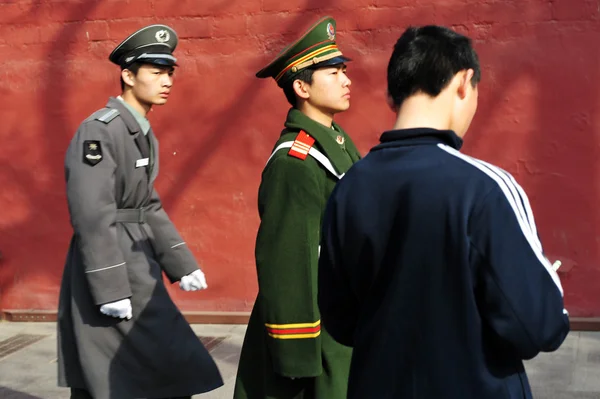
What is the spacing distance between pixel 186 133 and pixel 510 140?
2.16m

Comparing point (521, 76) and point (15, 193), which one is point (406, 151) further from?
point (15, 193)

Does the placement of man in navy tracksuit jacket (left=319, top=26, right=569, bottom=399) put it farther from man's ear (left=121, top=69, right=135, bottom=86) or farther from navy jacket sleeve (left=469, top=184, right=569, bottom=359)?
man's ear (left=121, top=69, right=135, bottom=86)

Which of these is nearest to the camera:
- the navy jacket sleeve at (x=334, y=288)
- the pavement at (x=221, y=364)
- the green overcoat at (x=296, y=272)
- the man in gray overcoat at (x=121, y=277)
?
the navy jacket sleeve at (x=334, y=288)

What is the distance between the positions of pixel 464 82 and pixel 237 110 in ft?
16.2

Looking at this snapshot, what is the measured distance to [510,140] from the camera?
6797 mm

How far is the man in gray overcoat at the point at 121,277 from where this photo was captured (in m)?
4.11

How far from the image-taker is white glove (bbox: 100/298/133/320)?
4.12 metres

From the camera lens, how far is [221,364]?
6.27m

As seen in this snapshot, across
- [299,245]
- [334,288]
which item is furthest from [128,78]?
[334,288]

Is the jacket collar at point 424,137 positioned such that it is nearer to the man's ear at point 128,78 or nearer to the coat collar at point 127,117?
the coat collar at point 127,117

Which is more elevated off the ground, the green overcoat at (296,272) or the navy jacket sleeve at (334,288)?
the navy jacket sleeve at (334,288)

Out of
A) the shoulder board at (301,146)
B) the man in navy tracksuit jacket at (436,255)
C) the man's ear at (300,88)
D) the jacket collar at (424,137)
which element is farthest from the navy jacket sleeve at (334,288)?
the man's ear at (300,88)

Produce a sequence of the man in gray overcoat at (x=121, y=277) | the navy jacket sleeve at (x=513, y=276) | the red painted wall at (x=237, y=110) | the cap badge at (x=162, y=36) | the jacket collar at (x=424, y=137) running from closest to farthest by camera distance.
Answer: the navy jacket sleeve at (x=513, y=276) < the jacket collar at (x=424, y=137) < the man in gray overcoat at (x=121, y=277) < the cap badge at (x=162, y=36) < the red painted wall at (x=237, y=110)

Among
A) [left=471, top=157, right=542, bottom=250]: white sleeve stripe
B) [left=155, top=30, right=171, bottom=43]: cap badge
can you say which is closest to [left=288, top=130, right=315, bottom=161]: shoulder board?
[left=155, top=30, right=171, bottom=43]: cap badge
